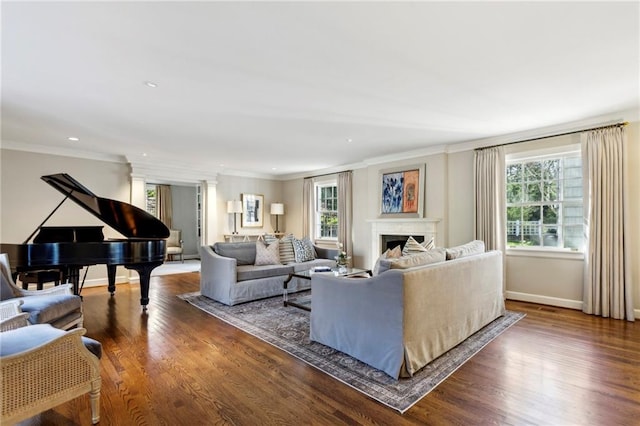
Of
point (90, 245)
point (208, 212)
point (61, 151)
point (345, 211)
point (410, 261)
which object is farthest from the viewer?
point (208, 212)

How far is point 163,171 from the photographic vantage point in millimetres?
6516

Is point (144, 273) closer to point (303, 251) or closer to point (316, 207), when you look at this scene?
point (303, 251)

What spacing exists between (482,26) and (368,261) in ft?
16.4

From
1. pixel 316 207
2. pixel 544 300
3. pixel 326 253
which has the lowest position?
pixel 544 300

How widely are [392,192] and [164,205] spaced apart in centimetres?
697

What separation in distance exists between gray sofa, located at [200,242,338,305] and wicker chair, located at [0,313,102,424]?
2471 millimetres

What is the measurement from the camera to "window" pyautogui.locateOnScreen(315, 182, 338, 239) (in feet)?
25.2

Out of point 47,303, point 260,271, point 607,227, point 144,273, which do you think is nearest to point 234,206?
point 260,271

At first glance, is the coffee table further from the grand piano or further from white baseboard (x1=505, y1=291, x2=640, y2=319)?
white baseboard (x1=505, y1=291, x2=640, y2=319)

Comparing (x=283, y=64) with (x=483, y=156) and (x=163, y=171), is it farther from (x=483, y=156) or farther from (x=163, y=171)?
(x=163, y=171)

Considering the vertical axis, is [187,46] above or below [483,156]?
above

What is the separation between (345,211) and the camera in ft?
23.0

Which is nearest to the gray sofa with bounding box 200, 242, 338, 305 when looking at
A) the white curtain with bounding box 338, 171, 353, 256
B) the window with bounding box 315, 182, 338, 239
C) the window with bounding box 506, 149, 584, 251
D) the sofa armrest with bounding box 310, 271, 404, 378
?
the white curtain with bounding box 338, 171, 353, 256

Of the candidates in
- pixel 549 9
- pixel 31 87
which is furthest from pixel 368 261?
pixel 31 87
